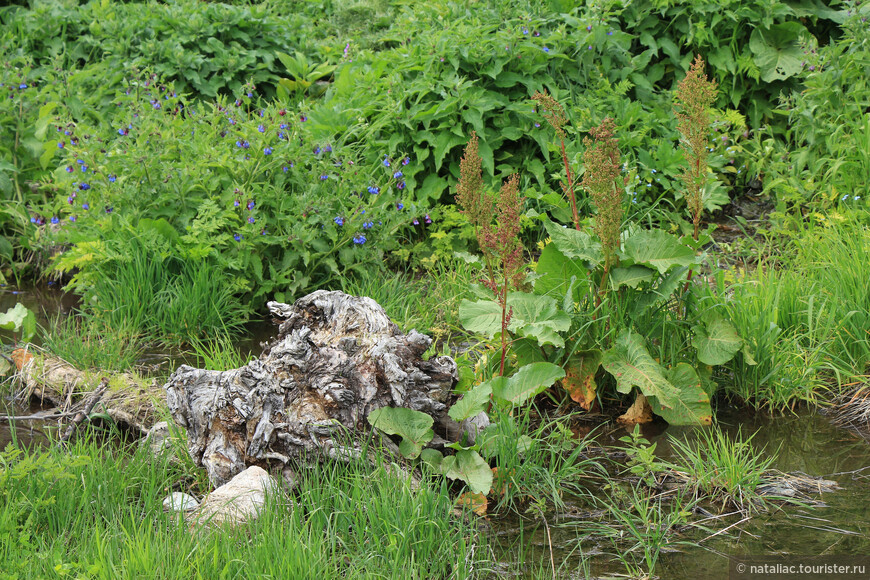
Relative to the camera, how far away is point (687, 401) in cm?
370

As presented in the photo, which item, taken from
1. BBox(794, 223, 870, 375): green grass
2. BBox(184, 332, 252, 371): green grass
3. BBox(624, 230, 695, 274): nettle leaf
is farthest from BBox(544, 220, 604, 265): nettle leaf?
BBox(184, 332, 252, 371): green grass

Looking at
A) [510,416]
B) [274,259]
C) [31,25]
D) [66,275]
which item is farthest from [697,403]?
[31,25]

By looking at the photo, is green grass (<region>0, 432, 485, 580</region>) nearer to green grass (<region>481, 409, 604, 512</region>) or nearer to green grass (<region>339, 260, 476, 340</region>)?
green grass (<region>481, 409, 604, 512</region>)

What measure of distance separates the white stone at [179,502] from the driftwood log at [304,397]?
0.64 feet

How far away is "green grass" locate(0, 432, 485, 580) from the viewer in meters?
2.56

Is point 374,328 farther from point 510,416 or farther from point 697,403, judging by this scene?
point 697,403

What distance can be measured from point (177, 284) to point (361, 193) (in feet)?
4.44

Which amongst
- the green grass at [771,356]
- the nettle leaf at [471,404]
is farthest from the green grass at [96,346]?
the green grass at [771,356]

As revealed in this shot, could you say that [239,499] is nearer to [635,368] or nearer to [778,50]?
[635,368]

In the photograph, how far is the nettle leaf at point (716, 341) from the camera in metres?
3.70

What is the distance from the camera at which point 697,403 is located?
3.69 metres

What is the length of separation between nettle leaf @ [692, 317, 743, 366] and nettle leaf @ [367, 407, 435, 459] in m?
1.41

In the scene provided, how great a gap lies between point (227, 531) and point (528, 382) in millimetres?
1364

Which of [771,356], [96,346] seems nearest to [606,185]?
[771,356]
